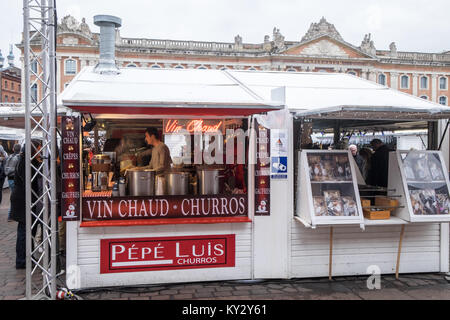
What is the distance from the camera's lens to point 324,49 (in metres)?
55.7

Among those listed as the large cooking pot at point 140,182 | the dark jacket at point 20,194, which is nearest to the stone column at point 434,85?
the large cooking pot at point 140,182

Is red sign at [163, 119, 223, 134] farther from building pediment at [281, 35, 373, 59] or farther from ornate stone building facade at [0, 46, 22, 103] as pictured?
ornate stone building facade at [0, 46, 22, 103]

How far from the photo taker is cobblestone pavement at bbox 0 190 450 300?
4512 mm

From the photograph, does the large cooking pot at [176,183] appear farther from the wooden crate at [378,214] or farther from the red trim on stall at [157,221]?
the wooden crate at [378,214]

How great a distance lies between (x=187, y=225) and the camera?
4.89 metres

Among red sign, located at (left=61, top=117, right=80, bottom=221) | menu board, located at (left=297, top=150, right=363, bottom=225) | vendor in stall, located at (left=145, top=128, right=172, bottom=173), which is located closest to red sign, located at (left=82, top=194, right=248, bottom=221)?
red sign, located at (left=61, top=117, right=80, bottom=221)

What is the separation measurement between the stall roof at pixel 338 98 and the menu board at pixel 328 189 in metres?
0.56

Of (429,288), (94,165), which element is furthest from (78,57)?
(429,288)

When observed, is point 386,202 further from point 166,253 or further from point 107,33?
point 107,33

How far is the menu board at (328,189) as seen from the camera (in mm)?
4699

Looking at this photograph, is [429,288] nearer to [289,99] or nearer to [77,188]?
[289,99]

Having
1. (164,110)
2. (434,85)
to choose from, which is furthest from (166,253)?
(434,85)

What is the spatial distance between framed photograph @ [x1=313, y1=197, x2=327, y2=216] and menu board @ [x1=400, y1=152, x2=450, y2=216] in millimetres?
1146

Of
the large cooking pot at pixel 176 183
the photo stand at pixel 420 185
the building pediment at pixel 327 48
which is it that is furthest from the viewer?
the building pediment at pixel 327 48
